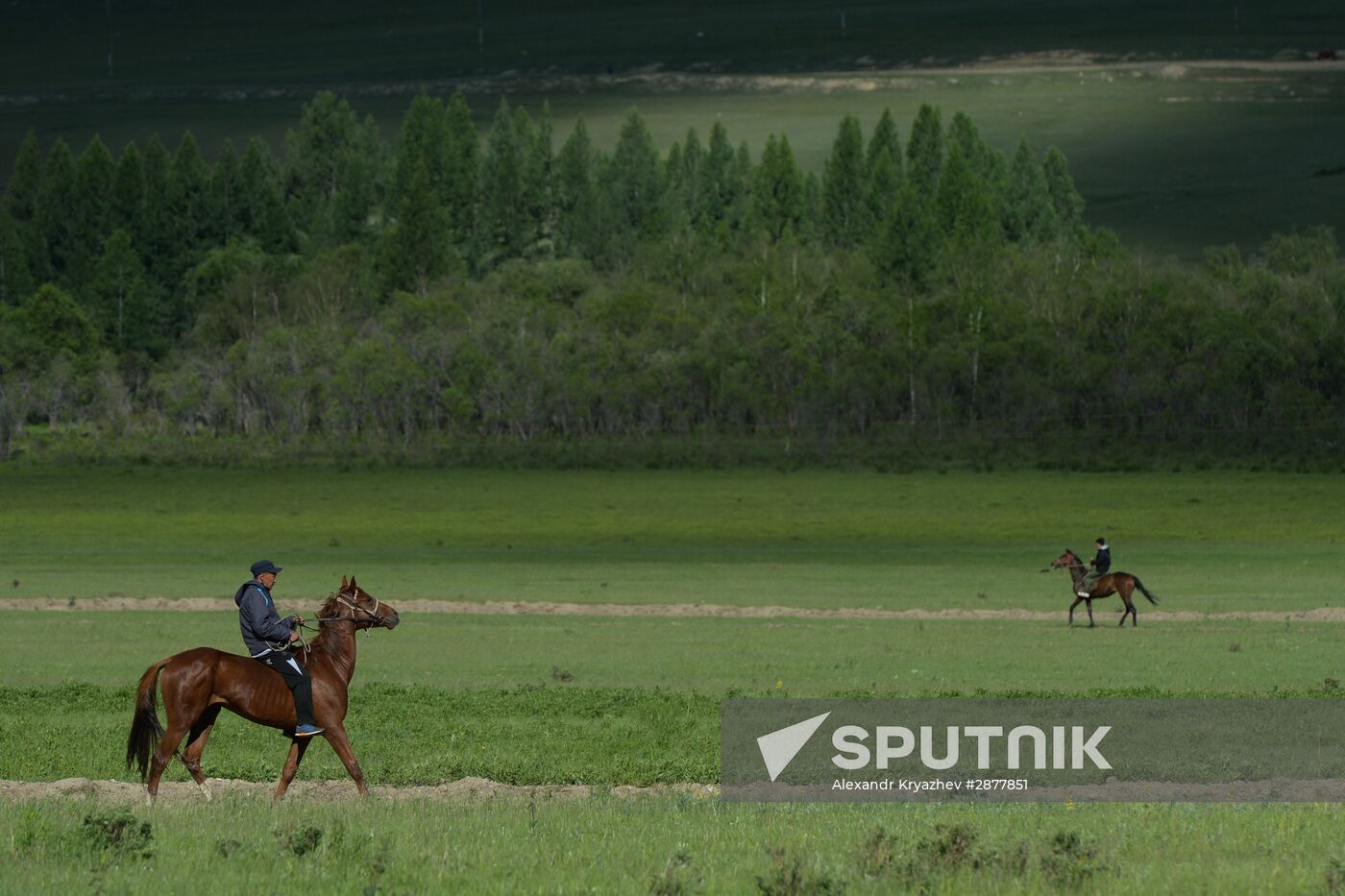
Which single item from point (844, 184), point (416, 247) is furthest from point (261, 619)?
point (844, 184)

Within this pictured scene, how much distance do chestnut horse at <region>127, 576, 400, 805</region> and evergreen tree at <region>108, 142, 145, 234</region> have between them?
159 m

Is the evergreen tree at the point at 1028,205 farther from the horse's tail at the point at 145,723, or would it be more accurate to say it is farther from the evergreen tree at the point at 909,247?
the horse's tail at the point at 145,723

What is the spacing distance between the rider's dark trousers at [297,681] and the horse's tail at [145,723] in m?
0.92

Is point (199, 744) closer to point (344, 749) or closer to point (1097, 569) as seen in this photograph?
point (344, 749)

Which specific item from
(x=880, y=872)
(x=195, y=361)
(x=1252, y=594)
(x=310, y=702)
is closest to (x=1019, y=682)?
(x=310, y=702)

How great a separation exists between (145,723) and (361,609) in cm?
212

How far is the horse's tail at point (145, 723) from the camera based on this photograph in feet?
52.1

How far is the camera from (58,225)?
558 ft

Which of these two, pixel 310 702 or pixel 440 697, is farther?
pixel 440 697

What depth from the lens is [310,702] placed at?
1605 centimetres

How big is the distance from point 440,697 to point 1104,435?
75.7 metres

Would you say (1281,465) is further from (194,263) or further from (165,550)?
(194,263)

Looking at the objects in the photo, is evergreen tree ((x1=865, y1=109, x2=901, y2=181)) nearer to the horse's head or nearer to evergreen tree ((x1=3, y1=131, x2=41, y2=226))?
evergreen tree ((x1=3, y1=131, x2=41, y2=226))

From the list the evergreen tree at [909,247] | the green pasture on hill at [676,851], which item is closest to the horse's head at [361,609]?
the green pasture on hill at [676,851]
